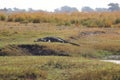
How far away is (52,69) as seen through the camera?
14562 mm

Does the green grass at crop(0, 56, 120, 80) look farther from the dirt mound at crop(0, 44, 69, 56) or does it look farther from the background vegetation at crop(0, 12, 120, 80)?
the dirt mound at crop(0, 44, 69, 56)

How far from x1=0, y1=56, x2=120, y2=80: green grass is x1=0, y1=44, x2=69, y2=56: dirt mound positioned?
271 centimetres

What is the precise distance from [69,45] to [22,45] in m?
2.18

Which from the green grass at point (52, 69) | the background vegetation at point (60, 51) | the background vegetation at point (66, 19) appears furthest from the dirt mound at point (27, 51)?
the background vegetation at point (66, 19)

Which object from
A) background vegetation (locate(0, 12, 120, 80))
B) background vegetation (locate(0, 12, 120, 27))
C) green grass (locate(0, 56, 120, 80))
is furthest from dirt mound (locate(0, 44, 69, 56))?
background vegetation (locate(0, 12, 120, 27))

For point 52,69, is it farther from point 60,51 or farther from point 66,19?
point 66,19

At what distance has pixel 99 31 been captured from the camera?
2769 centimetres

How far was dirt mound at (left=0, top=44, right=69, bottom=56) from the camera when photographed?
18.8m

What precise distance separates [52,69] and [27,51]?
Answer: 16.7 ft

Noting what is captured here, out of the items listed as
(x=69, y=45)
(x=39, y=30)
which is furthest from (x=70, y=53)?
(x=39, y=30)

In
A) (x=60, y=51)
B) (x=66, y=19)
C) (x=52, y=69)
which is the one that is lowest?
(x=66, y=19)

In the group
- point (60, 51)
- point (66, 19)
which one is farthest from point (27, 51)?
point (66, 19)

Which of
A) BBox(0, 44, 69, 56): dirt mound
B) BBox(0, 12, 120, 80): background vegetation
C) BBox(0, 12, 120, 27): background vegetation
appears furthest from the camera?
BBox(0, 12, 120, 27): background vegetation

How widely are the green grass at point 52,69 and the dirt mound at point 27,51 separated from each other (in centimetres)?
271
